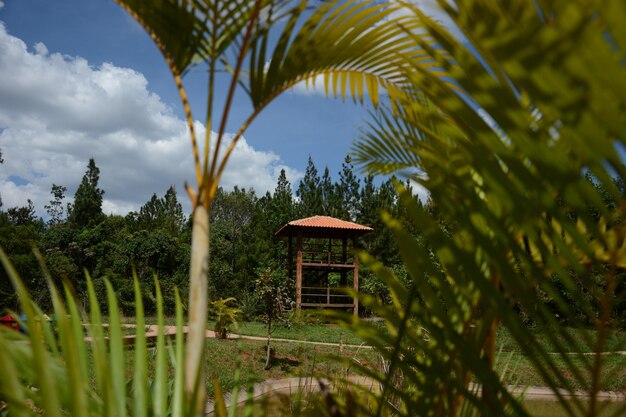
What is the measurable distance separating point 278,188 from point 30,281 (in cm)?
1901

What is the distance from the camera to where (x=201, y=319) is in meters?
0.80

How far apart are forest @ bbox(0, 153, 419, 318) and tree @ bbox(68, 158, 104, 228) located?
72 mm

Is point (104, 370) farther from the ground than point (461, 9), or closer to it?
closer to it

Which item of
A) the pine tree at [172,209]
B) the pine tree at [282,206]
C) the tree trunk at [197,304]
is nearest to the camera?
the tree trunk at [197,304]

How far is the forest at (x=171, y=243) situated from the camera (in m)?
23.8

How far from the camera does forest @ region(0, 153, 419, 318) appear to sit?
77.9 ft

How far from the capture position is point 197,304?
2.68 ft

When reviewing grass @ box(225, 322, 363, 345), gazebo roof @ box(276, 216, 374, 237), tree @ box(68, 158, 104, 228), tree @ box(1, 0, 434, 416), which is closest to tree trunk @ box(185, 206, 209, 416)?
tree @ box(1, 0, 434, 416)

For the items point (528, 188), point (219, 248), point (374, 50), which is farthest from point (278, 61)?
point (219, 248)

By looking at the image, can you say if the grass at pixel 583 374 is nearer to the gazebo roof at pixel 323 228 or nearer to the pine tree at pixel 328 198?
the gazebo roof at pixel 323 228

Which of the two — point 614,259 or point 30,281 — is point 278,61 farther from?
point 30,281

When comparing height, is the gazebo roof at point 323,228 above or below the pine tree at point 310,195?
below

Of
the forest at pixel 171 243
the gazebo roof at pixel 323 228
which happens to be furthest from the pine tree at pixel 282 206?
the gazebo roof at pixel 323 228

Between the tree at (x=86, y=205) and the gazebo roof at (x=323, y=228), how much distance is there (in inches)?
787
